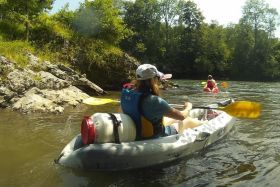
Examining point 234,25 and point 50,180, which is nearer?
point 50,180

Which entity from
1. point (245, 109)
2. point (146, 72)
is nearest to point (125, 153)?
point (146, 72)

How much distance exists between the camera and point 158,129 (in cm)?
509

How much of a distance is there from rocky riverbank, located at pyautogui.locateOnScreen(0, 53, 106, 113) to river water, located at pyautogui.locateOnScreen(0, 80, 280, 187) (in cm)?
151

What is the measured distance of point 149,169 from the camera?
16.0 feet

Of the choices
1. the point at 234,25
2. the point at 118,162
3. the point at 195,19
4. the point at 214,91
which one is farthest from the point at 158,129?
the point at 234,25

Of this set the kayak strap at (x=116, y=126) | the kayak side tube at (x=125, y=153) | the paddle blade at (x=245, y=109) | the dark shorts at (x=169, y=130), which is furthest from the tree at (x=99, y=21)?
the kayak strap at (x=116, y=126)

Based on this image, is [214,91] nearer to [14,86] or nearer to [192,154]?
[14,86]

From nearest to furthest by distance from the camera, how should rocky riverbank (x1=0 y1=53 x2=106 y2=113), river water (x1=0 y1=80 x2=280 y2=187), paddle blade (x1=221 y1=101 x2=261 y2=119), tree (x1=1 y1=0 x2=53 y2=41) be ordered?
1. river water (x1=0 y1=80 x2=280 y2=187)
2. paddle blade (x1=221 y1=101 x2=261 y2=119)
3. rocky riverbank (x1=0 y1=53 x2=106 y2=113)
4. tree (x1=1 y1=0 x2=53 y2=41)

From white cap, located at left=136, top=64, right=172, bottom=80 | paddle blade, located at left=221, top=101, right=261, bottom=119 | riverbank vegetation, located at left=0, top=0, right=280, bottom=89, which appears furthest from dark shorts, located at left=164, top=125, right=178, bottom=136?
riverbank vegetation, located at left=0, top=0, right=280, bottom=89

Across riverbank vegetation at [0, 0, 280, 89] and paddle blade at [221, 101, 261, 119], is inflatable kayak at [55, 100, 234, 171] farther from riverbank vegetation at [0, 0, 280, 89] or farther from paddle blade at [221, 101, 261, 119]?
riverbank vegetation at [0, 0, 280, 89]

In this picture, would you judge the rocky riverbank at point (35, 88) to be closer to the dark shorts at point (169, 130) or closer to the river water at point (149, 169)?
the river water at point (149, 169)

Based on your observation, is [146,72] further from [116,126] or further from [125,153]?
[125,153]

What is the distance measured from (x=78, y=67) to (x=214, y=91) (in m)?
5.73

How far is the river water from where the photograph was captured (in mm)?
4457
